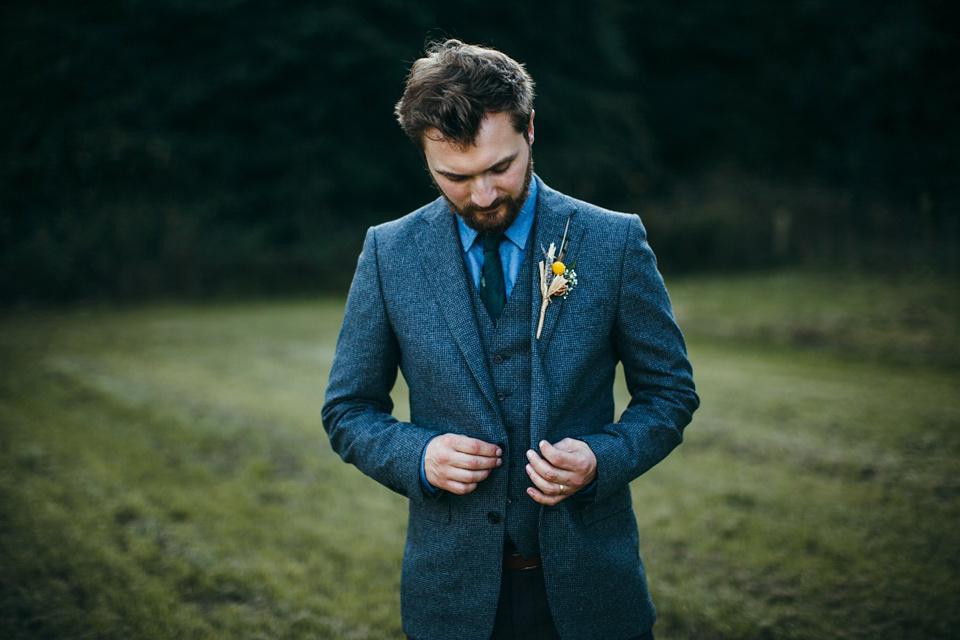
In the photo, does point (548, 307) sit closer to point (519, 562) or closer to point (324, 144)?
point (519, 562)

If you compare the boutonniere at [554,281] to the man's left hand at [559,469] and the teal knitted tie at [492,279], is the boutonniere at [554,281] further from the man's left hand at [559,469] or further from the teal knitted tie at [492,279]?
the man's left hand at [559,469]

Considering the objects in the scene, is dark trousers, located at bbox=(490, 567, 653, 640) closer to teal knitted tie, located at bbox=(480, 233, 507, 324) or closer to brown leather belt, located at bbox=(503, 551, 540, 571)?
brown leather belt, located at bbox=(503, 551, 540, 571)

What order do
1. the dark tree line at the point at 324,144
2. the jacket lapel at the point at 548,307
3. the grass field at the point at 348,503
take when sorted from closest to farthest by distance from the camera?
the jacket lapel at the point at 548,307
the grass field at the point at 348,503
the dark tree line at the point at 324,144

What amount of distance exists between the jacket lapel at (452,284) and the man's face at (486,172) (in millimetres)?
88

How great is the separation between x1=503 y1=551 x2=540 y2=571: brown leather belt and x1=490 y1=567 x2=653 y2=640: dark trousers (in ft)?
0.04

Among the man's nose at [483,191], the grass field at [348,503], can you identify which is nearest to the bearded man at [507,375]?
the man's nose at [483,191]

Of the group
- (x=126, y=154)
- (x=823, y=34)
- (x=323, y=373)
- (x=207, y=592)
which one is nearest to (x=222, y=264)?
(x=126, y=154)

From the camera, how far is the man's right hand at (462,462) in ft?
6.05

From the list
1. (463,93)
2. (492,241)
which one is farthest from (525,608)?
(463,93)

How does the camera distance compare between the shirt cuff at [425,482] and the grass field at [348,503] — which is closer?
the shirt cuff at [425,482]

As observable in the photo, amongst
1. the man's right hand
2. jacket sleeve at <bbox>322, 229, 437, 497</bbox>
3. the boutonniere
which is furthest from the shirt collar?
the man's right hand

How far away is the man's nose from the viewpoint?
196cm

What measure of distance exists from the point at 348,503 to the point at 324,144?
17.1 m

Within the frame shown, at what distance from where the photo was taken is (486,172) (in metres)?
1.96
